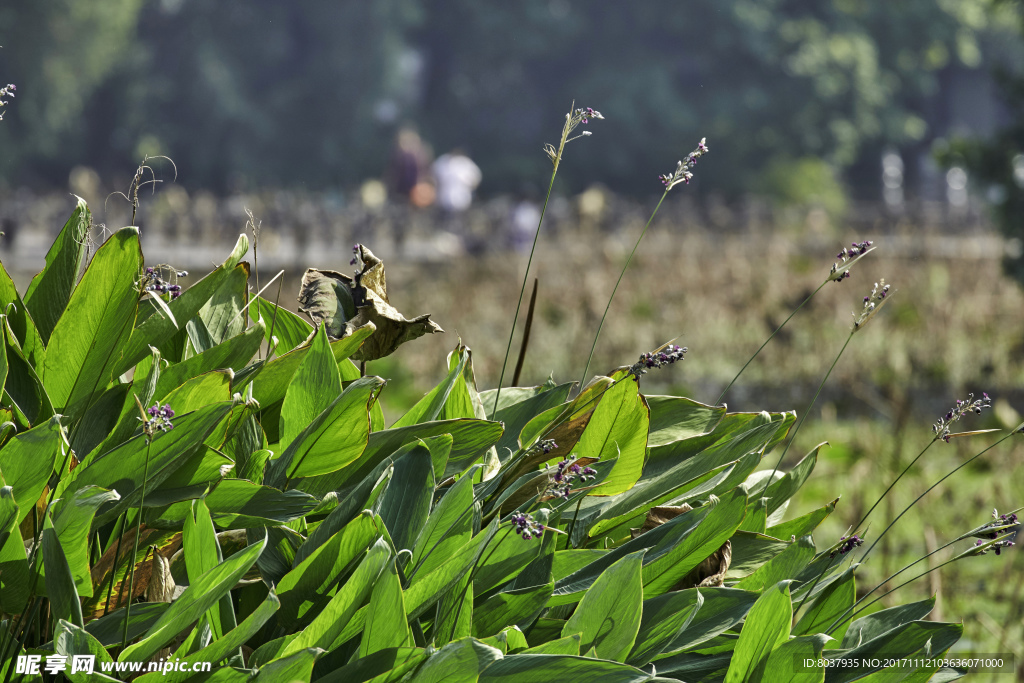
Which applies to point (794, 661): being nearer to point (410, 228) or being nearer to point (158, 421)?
point (158, 421)

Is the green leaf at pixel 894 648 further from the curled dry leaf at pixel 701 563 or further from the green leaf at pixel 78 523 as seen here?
the green leaf at pixel 78 523

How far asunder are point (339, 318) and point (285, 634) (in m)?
0.50

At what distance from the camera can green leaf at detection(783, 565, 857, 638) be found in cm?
125

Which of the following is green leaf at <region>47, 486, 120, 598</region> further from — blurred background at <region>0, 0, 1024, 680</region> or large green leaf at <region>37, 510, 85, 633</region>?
blurred background at <region>0, 0, 1024, 680</region>

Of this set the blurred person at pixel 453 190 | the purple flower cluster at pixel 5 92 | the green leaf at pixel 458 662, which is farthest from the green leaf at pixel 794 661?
the blurred person at pixel 453 190

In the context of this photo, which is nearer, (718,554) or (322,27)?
(718,554)

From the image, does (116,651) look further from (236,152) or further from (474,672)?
(236,152)

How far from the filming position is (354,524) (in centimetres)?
93

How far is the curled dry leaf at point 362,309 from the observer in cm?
133

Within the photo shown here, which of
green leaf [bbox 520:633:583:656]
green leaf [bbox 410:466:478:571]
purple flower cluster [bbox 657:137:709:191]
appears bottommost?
green leaf [bbox 520:633:583:656]

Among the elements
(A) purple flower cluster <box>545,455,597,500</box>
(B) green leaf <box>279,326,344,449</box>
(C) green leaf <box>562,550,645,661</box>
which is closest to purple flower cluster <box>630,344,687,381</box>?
(A) purple flower cluster <box>545,455,597,500</box>

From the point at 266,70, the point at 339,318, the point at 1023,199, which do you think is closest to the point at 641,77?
the point at 266,70

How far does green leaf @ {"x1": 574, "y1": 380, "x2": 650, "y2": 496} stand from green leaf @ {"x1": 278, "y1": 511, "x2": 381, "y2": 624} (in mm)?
343

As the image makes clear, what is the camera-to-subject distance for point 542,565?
3.62 ft
